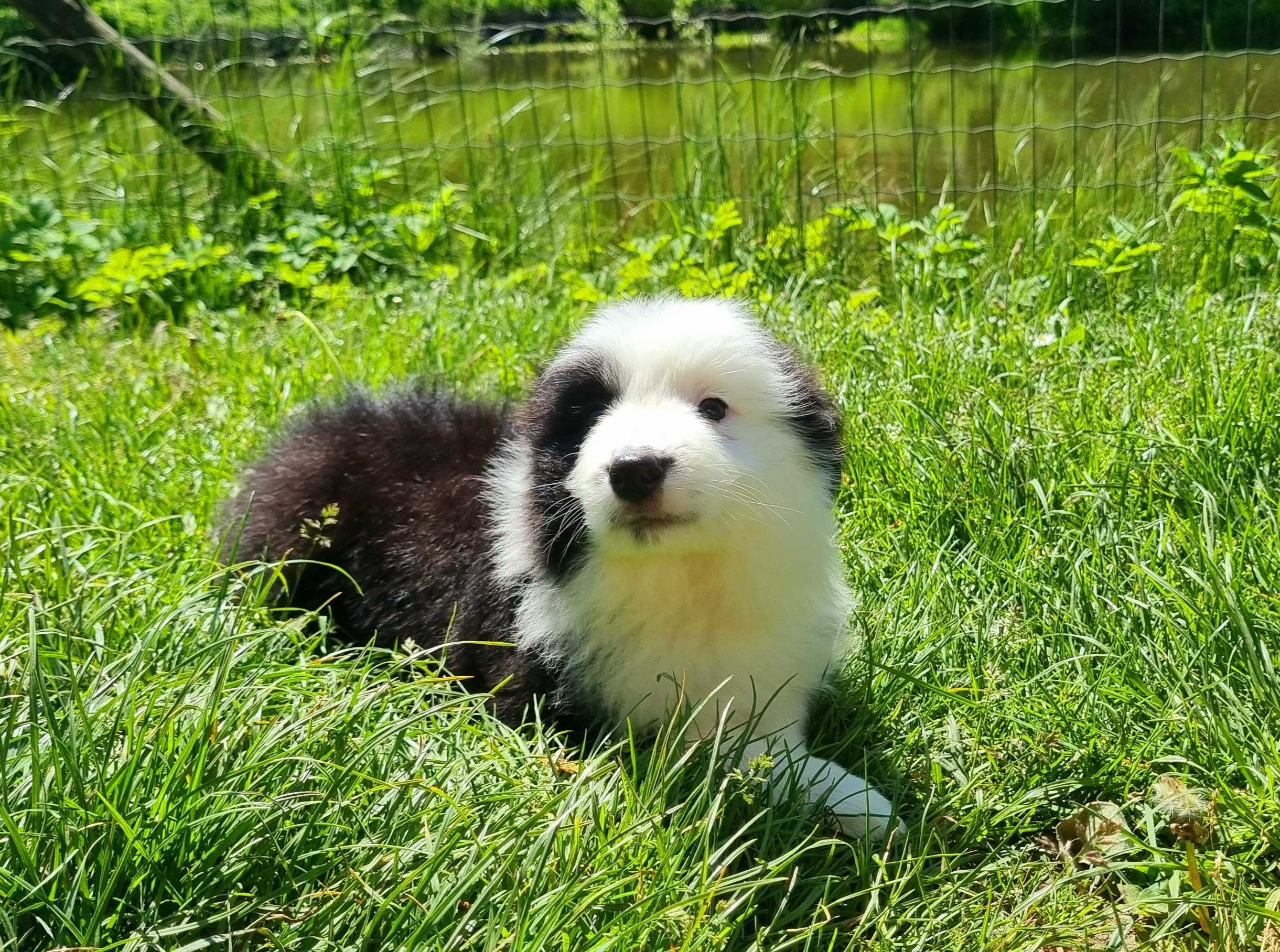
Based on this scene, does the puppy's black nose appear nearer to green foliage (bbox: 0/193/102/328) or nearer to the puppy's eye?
the puppy's eye

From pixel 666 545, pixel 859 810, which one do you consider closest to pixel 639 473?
pixel 666 545

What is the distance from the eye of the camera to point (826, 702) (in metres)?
2.69

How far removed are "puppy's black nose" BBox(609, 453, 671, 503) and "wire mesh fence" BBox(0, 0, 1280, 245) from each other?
11.0 ft

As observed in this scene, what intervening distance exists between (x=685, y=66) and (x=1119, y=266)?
3990 millimetres

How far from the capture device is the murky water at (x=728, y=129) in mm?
5508

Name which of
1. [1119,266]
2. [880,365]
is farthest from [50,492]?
[1119,266]

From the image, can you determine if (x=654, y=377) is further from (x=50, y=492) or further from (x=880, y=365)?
(x=50, y=492)

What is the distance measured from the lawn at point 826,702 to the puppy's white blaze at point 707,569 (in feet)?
0.48

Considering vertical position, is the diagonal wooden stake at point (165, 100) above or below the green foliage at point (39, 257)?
above

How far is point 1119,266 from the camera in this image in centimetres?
439

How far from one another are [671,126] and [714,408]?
5.53 metres

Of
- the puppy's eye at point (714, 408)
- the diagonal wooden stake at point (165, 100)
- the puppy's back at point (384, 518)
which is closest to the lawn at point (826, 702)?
the puppy's back at point (384, 518)

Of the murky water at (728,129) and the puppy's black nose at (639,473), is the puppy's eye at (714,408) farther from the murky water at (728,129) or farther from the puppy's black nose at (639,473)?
the murky water at (728,129)

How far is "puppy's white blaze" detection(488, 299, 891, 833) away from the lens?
233 cm
